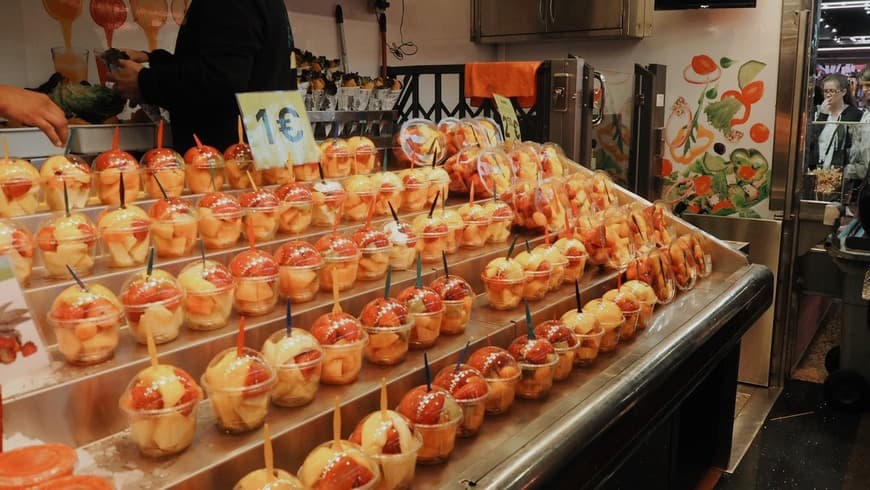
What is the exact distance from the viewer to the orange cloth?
3.86 m

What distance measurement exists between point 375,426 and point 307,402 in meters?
0.21

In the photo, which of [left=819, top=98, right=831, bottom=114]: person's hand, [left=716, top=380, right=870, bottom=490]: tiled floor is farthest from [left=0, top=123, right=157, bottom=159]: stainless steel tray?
[left=819, top=98, right=831, bottom=114]: person's hand

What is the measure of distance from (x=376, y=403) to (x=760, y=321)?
397 cm

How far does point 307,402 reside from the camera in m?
1.53

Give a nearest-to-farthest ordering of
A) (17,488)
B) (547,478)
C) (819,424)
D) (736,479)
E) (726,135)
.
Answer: (17,488) → (547,478) → (736,479) → (819,424) → (726,135)

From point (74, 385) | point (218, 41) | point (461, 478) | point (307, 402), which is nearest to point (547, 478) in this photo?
point (461, 478)

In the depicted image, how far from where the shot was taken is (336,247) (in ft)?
6.20

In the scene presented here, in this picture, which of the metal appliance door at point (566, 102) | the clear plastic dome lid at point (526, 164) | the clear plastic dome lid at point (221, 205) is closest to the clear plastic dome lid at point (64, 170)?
the clear plastic dome lid at point (221, 205)

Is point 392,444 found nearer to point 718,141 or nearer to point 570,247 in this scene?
point 570,247

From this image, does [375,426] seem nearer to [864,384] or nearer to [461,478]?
[461,478]

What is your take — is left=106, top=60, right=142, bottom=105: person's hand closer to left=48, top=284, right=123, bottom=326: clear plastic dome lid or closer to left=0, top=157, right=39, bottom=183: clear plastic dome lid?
left=0, top=157, right=39, bottom=183: clear plastic dome lid

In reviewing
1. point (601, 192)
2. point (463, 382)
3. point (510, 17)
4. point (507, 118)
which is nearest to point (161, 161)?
point (463, 382)

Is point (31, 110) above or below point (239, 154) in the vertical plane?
above

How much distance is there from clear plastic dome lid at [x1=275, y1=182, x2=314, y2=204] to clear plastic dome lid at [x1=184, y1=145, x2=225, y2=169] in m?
0.18
